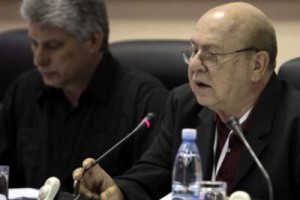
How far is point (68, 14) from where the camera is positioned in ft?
9.77

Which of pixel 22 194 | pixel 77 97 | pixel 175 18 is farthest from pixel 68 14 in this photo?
pixel 22 194

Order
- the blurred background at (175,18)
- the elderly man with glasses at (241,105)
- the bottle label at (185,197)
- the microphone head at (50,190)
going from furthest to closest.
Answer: the blurred background at (175,18) → the elderly man with glasses at (241,105) → the microphone head at (50,190) → the bottle label at (185,197)

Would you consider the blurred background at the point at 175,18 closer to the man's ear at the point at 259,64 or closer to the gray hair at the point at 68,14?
the gray hair at the point at 68,14

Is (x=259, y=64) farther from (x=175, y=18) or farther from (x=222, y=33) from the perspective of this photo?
(x=175, y=18)

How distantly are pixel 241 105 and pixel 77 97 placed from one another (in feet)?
3.24

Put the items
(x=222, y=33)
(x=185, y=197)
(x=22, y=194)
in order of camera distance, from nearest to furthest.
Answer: (x=185, y=197)
(x=222, y=33)
(x=22, y=194)

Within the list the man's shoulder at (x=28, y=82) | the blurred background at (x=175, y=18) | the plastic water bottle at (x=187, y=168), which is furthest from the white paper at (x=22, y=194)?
the blurred background at (x=175, y=18)

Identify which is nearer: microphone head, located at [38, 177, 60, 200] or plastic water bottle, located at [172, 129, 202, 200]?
plastic water bottle, located at [172, 129, 202, 200]

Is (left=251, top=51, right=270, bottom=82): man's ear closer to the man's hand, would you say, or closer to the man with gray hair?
the man's hand

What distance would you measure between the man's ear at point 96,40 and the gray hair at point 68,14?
3 centimetres

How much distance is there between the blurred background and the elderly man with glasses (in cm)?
88

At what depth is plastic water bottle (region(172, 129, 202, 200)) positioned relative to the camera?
6.42ft

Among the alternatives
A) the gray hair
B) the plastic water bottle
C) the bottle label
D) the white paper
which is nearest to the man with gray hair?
the gray hair

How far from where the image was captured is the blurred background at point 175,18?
322cm
